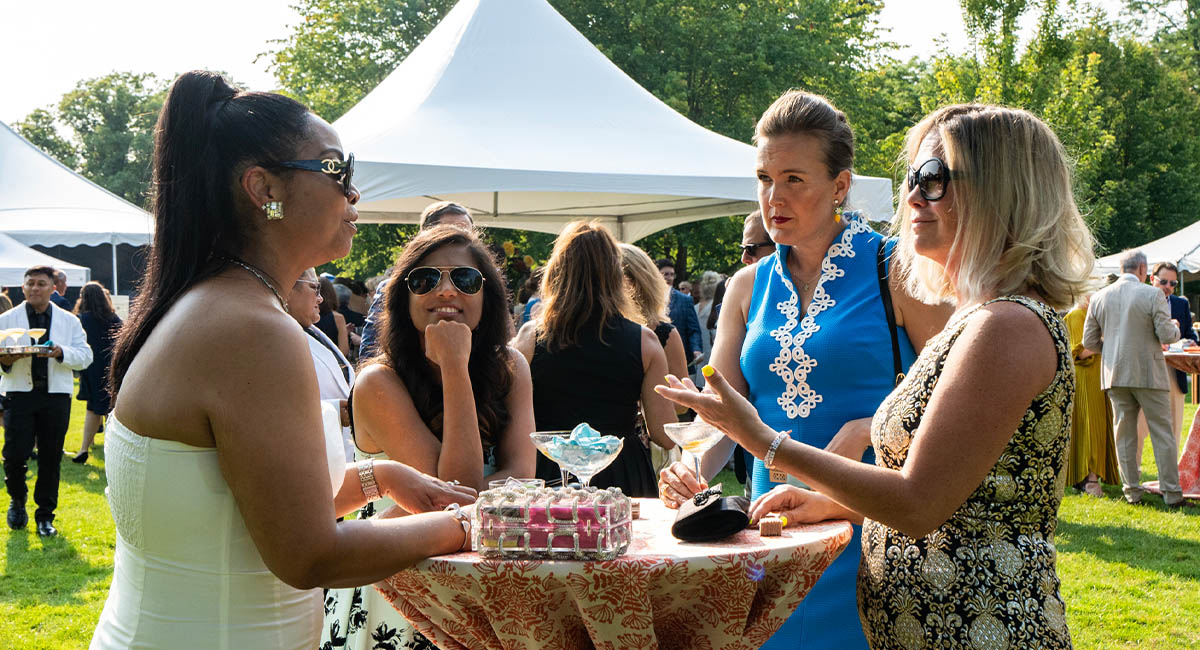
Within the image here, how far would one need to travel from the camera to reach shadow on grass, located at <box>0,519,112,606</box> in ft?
20.3

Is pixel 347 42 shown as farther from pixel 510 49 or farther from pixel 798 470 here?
pixel 798 470

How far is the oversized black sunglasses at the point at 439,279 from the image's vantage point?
2.81m

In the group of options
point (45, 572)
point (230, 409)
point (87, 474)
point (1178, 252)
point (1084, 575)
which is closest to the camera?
point (230, 409)

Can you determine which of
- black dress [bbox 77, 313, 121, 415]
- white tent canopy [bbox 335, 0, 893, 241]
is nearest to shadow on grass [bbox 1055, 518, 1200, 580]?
white tent canopy [bbox 335, 0, 893, 241]

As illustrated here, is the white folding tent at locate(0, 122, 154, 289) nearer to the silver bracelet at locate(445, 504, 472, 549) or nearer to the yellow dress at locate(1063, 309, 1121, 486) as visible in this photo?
the yellow dress at locate(1063, 309, 1121, 486)

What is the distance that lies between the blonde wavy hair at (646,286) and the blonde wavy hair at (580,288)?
116 centimetres

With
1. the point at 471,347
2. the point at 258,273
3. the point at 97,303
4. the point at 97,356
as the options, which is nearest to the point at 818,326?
the point at 471,347

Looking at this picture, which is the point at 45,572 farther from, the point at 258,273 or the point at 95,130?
the point at 95,130

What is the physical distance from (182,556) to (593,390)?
241cm

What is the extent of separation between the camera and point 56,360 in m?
7.96

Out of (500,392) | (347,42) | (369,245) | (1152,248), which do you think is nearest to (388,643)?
(500,392)

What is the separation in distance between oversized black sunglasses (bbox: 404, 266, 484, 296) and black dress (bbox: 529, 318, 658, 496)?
3.68 ft

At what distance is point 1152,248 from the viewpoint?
21250 millimetres

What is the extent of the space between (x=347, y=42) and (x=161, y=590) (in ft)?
85.7
